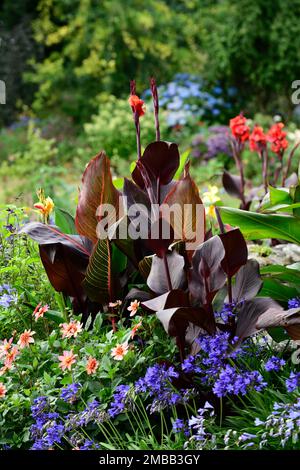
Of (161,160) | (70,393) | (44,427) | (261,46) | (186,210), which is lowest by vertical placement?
(44,427)

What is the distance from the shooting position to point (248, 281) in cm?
233

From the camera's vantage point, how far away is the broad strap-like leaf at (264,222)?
2541 mm

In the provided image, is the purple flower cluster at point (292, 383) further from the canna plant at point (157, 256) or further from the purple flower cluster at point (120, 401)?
the purple flower cluster at point (120, 401)

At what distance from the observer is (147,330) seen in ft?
7.93

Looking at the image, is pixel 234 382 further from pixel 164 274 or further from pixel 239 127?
pixel 239 127

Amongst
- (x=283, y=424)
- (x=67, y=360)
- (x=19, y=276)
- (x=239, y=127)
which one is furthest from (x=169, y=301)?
(x=239, y=127)

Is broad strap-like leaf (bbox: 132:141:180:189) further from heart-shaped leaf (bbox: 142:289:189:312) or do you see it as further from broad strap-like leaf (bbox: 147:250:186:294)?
heart-shaped leaf (bbox: 142:289:189:312)

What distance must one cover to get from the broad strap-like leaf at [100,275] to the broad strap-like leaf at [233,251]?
19.6 inches

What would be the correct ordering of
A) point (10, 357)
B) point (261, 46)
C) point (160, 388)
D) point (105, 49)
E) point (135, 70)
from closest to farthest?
point (160, 388), point (10, 357), point (261, 46), point (105, 49), point (135, 70)

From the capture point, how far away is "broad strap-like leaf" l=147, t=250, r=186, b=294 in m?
2.33

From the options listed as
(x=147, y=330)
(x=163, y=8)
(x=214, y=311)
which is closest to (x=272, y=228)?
(x=214, y=311)

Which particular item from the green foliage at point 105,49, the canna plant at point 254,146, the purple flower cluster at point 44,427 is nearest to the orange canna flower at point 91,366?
the purple flower cluster at point 44,427


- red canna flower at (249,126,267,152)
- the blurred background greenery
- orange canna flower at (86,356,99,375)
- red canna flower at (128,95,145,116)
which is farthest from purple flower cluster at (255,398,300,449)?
the blurred background greenery

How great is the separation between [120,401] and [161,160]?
0.89m
